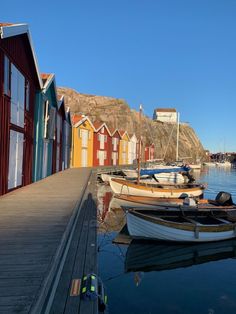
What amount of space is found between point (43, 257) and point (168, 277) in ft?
22.8

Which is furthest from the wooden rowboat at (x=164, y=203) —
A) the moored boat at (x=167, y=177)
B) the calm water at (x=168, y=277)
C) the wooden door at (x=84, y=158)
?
the wooden door at (x=84, y=158)

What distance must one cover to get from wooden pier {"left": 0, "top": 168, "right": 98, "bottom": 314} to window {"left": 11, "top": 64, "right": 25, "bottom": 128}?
5820mm

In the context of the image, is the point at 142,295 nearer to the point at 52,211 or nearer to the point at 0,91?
the point at 52,211

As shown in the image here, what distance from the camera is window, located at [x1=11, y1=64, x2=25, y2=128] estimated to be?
689 inches

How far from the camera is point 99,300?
7.05 metres

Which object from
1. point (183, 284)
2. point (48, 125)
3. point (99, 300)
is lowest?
point (183, 284)

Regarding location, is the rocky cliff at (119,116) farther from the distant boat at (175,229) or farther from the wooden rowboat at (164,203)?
the distant boat at (175,229)

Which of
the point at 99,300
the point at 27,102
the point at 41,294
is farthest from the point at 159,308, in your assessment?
the point at 27,102

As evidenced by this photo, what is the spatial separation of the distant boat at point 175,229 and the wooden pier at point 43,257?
8.61 ft

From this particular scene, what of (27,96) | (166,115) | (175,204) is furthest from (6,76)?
(166,115)

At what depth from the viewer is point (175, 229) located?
1574cm

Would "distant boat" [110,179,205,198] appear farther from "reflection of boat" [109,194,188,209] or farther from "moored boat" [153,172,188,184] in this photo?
"moored boat" [153,172,188,184]

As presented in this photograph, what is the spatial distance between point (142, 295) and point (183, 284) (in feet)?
6.57

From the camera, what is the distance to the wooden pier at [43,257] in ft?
17.8
